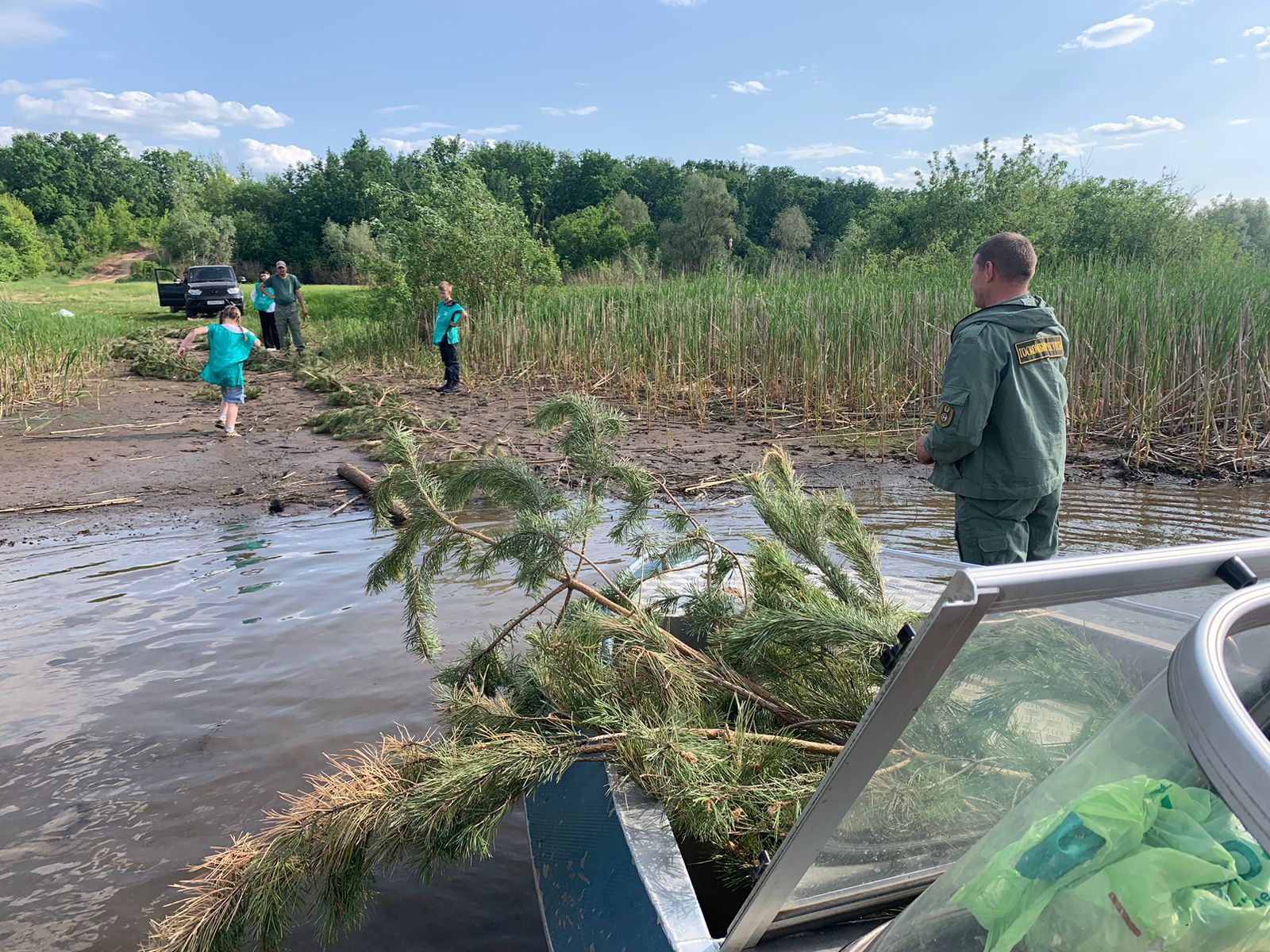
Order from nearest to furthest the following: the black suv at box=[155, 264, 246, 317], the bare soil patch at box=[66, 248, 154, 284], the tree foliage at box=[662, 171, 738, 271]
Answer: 1. the black suv at box=[155, 264, 246, 317]
2. the bare soil patch at box=[66, 248, 154, 284]
3. the tree foliage at box=[662, 171, 738, 271]

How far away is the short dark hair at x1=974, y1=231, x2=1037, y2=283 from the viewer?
10.9 ft

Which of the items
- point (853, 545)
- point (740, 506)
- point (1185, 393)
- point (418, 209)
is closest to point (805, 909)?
point (853, 545)

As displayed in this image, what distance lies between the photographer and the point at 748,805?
2012mm

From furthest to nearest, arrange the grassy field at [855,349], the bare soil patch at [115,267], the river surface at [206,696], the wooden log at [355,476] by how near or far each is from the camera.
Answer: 1. the bare soil patch at [115,267]
2. the grassy field at [855,349]
3. the wooden log at [355,476]
4. the river surface at [206,696]

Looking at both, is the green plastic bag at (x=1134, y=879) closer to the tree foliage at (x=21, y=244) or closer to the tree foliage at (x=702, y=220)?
the tree foliage at (x=702, y=220)

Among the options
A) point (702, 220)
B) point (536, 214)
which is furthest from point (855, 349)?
point (536, 214)

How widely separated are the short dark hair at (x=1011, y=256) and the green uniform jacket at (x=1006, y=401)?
104 millimetres

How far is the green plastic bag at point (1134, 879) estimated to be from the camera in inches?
31.3

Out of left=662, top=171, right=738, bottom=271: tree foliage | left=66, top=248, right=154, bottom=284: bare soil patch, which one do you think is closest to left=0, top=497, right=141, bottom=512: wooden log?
left=662, top=171, right=738, bottom=271: tree foliage

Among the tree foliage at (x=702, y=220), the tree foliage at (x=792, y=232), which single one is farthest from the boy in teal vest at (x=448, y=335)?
the tree foliage at (x=792, y=232)

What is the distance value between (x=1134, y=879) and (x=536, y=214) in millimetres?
86296

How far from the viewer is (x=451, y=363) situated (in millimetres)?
14445

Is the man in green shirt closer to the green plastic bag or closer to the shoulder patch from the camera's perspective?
the shoulder patch

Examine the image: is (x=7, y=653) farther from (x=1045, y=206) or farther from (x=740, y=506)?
(x=1045, y=206)
